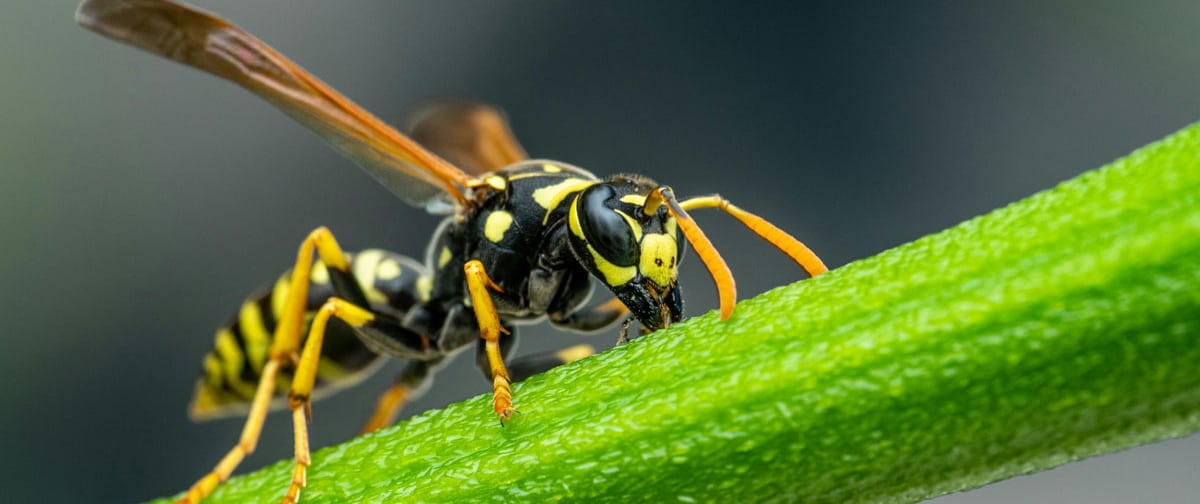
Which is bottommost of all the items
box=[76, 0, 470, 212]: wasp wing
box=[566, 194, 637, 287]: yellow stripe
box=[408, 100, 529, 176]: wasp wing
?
box=[566, 194, 637, 287]: yellow stripe

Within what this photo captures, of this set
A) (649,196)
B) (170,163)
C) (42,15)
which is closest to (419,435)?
(649,196)

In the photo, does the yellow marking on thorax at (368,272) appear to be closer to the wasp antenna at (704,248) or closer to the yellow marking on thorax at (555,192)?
the yellow marking on thorax at (555,192)

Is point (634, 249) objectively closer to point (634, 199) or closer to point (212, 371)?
point (634, 199)

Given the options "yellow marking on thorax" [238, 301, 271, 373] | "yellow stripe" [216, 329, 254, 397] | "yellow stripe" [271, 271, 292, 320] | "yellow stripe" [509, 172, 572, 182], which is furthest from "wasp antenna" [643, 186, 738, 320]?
"yellow stripe" [216, 329, 254, 397]

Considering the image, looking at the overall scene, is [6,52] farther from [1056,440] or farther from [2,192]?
[1056,440]

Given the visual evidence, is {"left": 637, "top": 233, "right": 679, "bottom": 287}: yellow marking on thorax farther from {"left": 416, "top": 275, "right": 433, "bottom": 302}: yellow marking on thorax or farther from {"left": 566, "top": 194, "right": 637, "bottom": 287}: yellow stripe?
{"left": 416, "top": 275, "right": 433, "bottom": 302}: yellow marking on thorax

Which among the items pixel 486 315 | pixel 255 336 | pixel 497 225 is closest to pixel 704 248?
pixel 486 315
